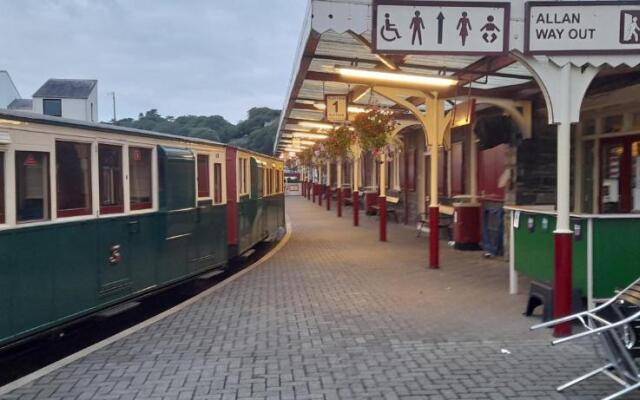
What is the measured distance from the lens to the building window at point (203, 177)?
9.67 meters

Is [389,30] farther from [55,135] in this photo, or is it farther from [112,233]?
[112,233]

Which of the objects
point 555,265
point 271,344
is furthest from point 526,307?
point 271,344

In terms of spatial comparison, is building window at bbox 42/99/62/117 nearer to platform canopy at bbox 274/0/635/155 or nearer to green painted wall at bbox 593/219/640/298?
platform canopy at bbox 274/0/635/155

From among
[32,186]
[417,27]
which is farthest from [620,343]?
[32,186]

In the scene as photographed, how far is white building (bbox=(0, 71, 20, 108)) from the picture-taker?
51.3m

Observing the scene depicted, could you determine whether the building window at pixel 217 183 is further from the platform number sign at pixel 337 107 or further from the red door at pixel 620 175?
the red door at pixel 620 175

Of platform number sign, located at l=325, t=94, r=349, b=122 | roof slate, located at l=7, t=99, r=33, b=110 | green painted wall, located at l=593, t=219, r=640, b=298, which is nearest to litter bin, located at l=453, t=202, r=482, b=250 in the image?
platform number sign, located at l=325, t=94, r=349, b=122

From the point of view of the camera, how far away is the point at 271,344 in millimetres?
6305

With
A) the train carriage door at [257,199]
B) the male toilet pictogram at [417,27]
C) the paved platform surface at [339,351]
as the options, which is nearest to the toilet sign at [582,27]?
the male toilet pictogram at [417,27]

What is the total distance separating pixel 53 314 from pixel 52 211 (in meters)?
0.95

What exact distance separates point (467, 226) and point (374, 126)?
115 inches

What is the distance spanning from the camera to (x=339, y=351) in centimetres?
602

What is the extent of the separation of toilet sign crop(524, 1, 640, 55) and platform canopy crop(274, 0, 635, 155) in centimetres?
9

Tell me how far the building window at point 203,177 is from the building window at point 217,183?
34 centimetres
